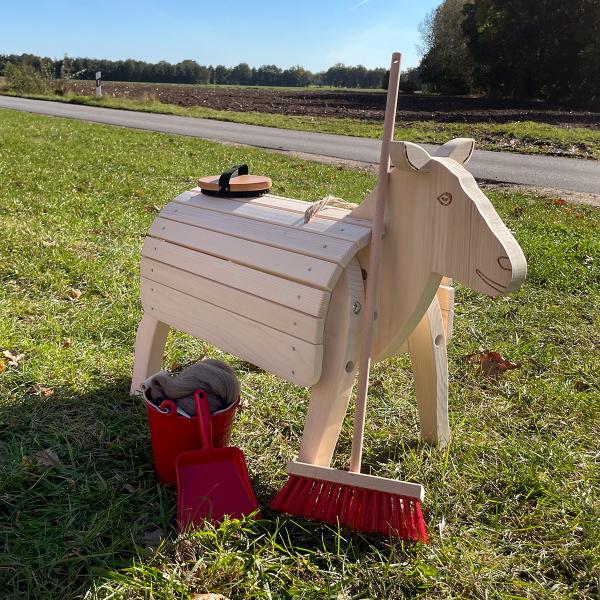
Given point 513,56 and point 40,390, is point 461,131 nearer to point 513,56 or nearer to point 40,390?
point 40,390

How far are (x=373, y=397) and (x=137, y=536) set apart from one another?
1.48 meters

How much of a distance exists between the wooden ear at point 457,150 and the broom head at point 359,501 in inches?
44.9

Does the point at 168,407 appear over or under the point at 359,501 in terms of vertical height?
over

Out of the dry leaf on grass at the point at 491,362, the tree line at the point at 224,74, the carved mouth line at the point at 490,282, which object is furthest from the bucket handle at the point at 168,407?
the tree line at the point at 224,74

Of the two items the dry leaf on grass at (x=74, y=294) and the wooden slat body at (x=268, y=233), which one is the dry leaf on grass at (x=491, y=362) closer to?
the wooden slat body at (x=268, y=233)

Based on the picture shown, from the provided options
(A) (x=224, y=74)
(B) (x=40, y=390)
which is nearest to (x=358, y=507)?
(B) (x=40, y=390)

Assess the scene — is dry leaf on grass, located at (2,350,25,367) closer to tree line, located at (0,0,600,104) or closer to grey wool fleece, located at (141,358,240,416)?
grey wool fleece, located at (141,358,240,416)

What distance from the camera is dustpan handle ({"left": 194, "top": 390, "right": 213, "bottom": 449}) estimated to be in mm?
2371

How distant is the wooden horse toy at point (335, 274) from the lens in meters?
2.04

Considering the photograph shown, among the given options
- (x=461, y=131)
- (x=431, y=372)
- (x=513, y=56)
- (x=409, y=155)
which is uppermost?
(x=513, y=56)

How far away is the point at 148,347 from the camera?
3.02 metres

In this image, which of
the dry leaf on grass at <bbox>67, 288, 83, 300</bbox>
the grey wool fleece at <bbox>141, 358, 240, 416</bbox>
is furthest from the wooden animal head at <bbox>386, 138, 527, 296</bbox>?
the dry leaf on grass at <bbox>67, 288, 83, 300</bbox>

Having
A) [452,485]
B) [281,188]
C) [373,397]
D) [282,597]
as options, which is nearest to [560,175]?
[281,188]

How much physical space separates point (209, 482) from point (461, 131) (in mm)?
14540
